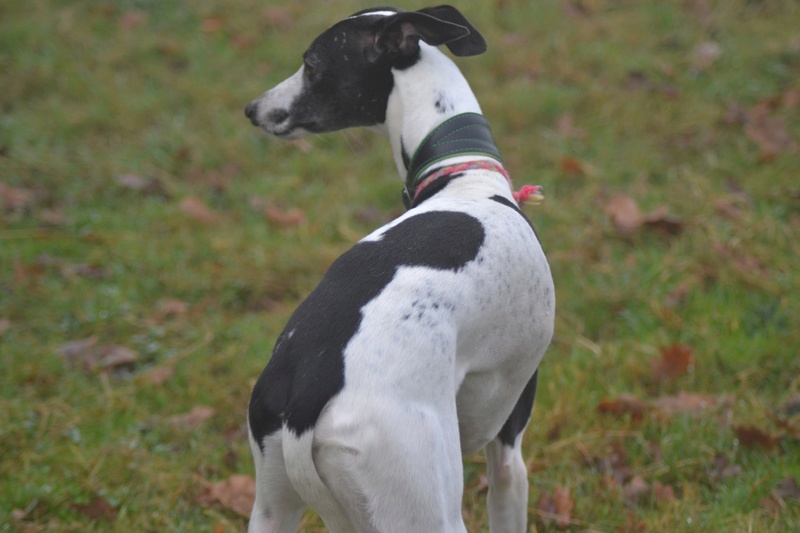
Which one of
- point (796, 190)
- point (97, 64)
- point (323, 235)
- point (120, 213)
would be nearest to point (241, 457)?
point (323, 235)

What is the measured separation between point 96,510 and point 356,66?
177cm

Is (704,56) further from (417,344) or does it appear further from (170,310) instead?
(417,344)

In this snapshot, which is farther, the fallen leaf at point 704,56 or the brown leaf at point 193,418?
the fallen leaf at point 704,56

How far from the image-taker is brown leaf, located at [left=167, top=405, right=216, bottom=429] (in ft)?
12.5

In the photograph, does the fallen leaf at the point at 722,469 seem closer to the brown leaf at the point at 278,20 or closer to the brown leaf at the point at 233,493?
the brown leaf at the point at 233,493

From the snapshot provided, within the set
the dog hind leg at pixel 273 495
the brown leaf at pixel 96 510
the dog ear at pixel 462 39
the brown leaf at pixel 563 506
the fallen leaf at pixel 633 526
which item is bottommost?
the brown leaf at pixel 563 506

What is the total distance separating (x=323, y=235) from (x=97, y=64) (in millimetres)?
3053

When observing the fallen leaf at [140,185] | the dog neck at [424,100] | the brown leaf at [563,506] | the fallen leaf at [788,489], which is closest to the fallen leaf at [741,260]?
the fallen leaf at [788,489]

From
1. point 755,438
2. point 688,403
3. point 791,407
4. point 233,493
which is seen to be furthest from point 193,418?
point 791,407

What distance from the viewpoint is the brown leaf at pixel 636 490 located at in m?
3.33

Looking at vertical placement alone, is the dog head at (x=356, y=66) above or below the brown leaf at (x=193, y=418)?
above

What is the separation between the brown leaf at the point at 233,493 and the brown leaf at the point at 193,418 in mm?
469

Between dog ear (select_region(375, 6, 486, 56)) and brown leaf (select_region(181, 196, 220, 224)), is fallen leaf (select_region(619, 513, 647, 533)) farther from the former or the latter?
brown leaf (select_region(181, 196, 220, 224))

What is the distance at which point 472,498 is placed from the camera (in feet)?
11.2
